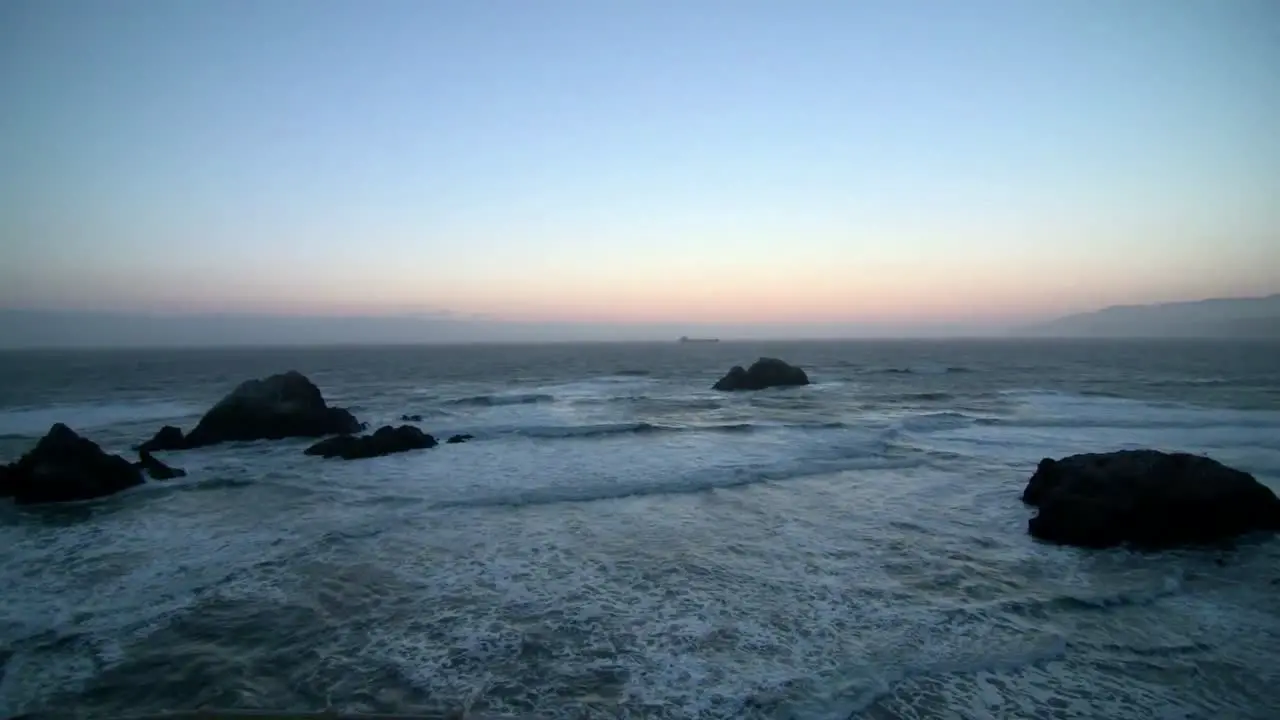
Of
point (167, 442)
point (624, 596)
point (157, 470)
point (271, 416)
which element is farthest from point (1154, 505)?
point (167, 442)

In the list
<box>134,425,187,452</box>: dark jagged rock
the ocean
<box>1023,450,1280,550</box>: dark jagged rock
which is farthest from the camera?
<box>134,425,187,452</box>: dark jagged rock

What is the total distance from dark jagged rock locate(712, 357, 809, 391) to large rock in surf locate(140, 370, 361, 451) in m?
30.5

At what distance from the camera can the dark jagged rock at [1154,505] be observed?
12.1 metres

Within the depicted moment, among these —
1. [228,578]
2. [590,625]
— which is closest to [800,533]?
[590,625]

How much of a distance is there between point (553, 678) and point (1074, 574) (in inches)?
352

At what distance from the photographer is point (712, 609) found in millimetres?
9258

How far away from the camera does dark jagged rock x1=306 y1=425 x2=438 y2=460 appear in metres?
22.3

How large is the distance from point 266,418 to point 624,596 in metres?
23.6

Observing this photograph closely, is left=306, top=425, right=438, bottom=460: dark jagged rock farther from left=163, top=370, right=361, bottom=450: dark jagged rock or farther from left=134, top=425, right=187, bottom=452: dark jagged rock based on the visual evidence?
left=134, top=425, right=187, bottom=452: dark jagged rock

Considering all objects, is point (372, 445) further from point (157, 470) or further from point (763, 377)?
point (763, 377)

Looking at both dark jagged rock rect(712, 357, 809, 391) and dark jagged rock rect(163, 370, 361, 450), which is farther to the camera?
dark jagged rock rect(712, 357, 809, 391)

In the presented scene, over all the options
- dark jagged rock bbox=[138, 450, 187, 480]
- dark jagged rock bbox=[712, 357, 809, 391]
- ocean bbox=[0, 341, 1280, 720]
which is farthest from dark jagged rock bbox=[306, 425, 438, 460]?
dark jagged rock bbox=[712, 357, 809, 391]

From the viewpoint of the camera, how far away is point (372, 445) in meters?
22.8

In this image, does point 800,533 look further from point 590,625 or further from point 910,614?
point 590,625
